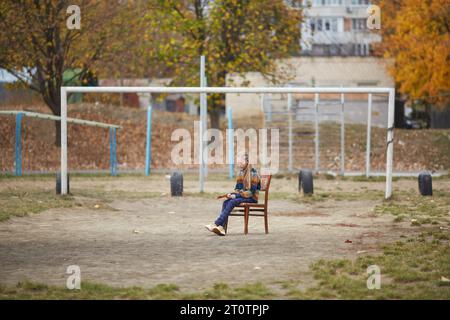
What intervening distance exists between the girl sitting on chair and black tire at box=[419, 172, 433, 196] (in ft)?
23.7

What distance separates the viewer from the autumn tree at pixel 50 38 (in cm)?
3056

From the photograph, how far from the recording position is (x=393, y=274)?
31.9 ft

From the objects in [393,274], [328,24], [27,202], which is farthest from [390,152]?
[328,24]

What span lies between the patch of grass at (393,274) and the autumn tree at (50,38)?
21.2m

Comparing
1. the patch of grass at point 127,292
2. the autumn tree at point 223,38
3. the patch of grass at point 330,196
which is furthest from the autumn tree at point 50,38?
the patch of grass at point 127,292

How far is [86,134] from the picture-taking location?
1384 inches

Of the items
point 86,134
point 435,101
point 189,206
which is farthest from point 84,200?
point 435,101

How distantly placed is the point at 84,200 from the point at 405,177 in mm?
11407

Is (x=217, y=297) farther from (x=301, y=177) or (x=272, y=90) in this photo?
(x=301, y=177)

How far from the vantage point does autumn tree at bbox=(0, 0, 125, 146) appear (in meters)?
30.6

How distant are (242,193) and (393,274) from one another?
4.27 meters

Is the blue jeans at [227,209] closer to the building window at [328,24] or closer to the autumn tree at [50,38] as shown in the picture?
the autumn tree at [50,38]

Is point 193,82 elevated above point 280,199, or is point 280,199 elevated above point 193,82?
point 193,82

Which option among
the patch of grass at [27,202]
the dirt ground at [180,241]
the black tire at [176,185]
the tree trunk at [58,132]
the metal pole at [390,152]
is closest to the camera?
the dirt ground at [180,241]
